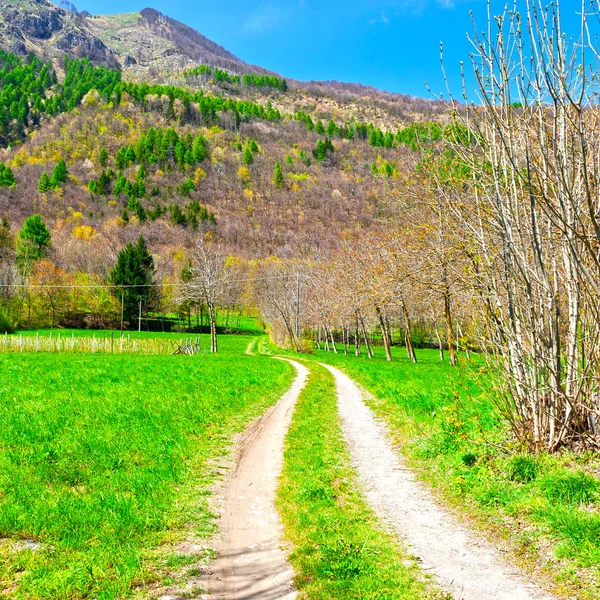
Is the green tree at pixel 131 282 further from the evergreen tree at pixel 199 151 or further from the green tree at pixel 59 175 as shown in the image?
the evergreen tree at pixel 199 151

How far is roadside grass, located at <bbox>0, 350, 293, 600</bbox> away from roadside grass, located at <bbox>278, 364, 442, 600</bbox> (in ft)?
3.82

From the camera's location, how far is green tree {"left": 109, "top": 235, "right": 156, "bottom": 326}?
249 feet

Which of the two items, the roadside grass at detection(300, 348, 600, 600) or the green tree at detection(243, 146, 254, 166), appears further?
the green tree at detection(243, 146, 254, 166)

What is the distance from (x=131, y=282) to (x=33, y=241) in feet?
97.1

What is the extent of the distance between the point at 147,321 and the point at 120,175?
9071 centimetres

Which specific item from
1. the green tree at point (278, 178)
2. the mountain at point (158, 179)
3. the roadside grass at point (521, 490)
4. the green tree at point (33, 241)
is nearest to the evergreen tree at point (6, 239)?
the green tree at point (33, 241)

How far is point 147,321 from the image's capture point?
79.4 m

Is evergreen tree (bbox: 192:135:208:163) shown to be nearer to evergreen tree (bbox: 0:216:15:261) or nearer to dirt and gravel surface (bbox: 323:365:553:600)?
evergreen tree (bbox: 0:216:15:261)

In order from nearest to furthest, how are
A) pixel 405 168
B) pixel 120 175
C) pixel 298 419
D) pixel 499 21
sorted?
pixel 499 21 < pixel 298 419 < pixel 405 168 < pixel 120 175

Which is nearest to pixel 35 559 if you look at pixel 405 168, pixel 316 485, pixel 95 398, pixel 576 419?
pixel 316 485

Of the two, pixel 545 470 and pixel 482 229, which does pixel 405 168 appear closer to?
pixel 482 229

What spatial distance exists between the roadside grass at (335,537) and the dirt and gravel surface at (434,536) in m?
0.21

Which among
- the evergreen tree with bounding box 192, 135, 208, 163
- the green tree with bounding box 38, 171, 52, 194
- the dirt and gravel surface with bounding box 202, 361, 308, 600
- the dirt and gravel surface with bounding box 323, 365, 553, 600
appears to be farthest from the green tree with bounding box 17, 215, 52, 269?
the dirt and gravel surface with bounding box 323, 365, 553, 600

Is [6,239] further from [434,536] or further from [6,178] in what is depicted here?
[434,536]
